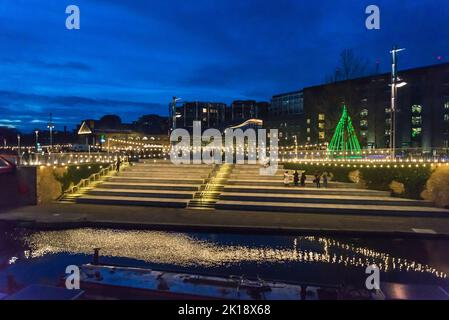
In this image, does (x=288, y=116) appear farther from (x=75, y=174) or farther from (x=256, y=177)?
(x=75, y=174)

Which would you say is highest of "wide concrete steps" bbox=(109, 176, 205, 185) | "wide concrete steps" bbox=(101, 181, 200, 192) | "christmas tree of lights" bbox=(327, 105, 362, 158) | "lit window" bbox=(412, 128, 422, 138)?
"lit window" bbox=(412, 128, 422, 138)

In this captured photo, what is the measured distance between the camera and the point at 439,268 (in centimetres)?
1225

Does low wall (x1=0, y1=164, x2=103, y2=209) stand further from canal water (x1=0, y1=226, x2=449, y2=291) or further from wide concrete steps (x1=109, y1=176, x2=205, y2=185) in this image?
canal water (x1=0, y1=226, x2=449, y2=291)

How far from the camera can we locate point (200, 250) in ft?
46.3

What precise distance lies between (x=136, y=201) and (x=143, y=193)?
151cm

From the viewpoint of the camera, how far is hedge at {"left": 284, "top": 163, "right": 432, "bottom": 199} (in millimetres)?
23016

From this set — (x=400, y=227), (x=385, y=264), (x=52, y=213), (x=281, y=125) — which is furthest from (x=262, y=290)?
(x=281, y=125)

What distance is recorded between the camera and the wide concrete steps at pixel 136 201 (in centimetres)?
2243

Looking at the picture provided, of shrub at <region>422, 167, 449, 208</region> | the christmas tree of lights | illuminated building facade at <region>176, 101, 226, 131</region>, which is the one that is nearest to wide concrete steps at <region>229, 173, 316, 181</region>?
the christmas tree of lights

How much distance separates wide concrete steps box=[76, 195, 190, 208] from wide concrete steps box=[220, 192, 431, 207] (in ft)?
8.98

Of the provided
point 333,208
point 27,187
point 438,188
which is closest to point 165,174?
point 27,187

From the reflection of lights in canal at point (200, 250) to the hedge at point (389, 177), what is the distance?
34.0ft

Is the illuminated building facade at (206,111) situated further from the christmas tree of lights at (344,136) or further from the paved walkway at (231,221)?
the paved walkway at (231,221)
